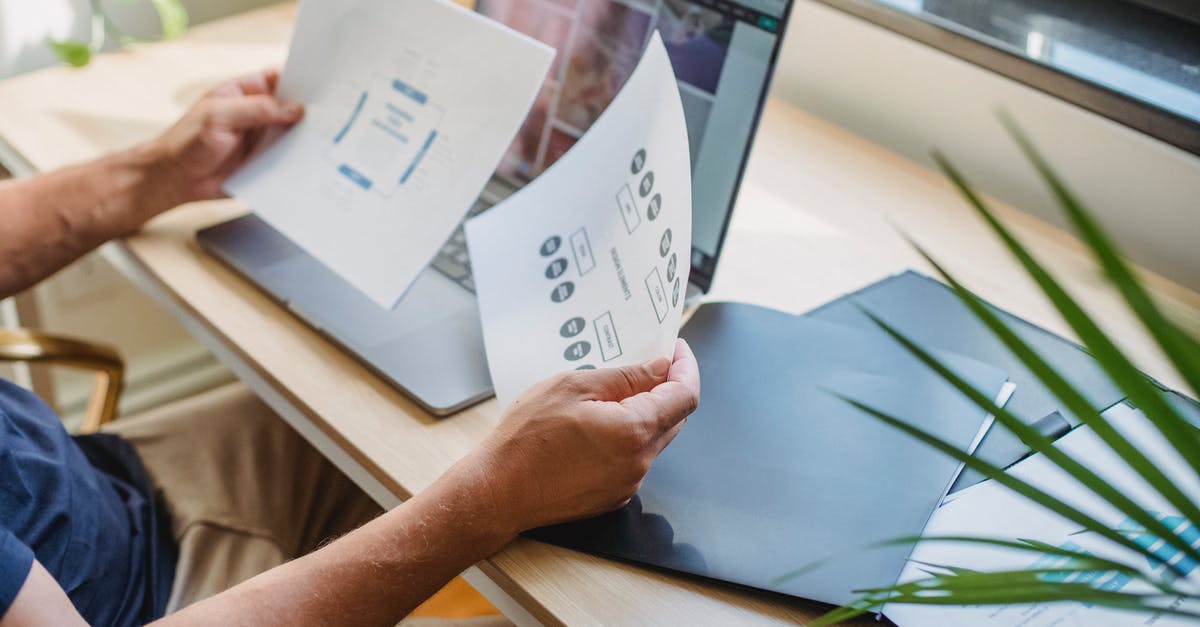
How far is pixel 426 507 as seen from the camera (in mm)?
751

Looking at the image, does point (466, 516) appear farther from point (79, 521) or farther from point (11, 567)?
point (79, 521)

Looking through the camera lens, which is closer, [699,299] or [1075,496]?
[1075,496]

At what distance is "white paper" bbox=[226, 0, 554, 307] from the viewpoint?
0.94 m

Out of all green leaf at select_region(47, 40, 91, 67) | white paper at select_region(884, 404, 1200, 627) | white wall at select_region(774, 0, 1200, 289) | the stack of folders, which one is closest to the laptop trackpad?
the stack of folders

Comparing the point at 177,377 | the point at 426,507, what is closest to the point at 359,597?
the point at 426,507

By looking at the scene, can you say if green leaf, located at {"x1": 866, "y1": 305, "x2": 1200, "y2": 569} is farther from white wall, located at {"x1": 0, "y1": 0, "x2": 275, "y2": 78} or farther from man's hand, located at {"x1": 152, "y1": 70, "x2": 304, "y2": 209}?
white wall, located at {"x1": 0, "y1": 0, "x2": 275, "y2": 78}

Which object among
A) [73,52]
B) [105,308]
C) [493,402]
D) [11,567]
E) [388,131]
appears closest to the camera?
[11,567]

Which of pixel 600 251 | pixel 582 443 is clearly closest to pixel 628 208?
pixel 600 251

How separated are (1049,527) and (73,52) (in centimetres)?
131

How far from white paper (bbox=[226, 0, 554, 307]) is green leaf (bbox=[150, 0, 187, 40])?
50 cm

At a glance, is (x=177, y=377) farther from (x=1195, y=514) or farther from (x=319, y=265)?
(x=1195, y=514)

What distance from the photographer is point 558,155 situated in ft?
3.74

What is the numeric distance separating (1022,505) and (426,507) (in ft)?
1.42

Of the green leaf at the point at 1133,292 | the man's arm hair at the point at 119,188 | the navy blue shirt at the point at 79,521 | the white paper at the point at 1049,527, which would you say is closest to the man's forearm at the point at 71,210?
the man's arm hair at the point at 119,188
